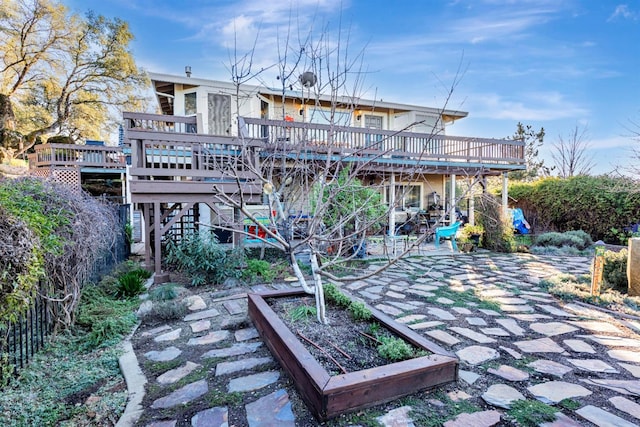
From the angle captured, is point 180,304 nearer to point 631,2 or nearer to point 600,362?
point 600,362

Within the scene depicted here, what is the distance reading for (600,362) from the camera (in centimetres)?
285

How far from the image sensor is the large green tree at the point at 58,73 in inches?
647

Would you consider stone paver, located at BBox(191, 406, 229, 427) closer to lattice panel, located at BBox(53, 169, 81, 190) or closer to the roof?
the roof

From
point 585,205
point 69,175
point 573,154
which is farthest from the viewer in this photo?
point 573,154

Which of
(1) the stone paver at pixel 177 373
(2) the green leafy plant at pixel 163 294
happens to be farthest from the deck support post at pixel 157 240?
(1) the stone paver at pixel 177 373

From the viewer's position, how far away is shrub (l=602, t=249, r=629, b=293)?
503cm

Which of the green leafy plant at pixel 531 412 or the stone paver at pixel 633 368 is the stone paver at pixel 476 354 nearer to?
the green leafy plant at pixel 531 412

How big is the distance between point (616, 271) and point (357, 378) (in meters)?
5.42

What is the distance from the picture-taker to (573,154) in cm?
1969

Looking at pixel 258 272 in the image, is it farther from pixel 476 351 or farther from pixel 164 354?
pixel 476 351

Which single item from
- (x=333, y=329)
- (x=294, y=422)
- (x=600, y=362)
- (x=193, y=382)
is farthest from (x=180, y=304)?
(x=600, y=362)

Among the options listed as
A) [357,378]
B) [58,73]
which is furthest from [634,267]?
[58,73]

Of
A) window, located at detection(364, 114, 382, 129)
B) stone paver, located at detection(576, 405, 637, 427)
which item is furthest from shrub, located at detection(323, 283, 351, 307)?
window, located at detection(364, 114, 382, 129)

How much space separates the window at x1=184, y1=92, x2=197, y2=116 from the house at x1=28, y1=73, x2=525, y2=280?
4 cm
